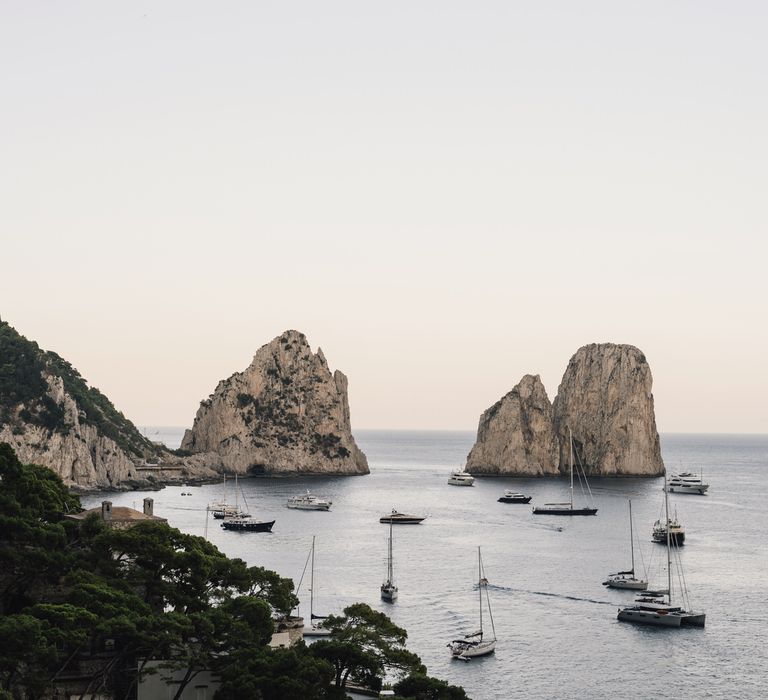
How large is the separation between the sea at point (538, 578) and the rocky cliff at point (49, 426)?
33.0 feet

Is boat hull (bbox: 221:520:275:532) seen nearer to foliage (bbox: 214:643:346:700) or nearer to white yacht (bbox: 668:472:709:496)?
foliage (bbox: 214:643:346:700)

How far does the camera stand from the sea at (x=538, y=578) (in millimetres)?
61969

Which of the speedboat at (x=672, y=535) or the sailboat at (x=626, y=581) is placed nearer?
the sailboat at (x=626, y=581)

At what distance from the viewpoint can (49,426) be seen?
16288cm

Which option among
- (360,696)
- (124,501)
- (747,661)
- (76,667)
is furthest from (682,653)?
(124,501)

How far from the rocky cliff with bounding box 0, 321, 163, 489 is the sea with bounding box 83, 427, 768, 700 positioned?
10.1 meters

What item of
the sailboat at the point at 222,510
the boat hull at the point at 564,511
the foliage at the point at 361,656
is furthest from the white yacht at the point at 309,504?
the foliage at the point at 361,656

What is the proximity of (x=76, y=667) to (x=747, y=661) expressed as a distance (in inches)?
1633

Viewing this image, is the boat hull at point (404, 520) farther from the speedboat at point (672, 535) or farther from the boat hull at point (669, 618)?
the boat hull at point (669, 618)

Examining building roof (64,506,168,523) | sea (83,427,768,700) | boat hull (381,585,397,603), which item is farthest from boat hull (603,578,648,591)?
building roof (64,506,168,523)

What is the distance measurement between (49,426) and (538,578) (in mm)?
97162

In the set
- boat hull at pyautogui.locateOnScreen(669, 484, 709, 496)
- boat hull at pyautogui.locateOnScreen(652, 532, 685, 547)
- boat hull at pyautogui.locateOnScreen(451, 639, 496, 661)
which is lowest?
boat hull at pyautogui.locateOnScreen(451, 639, 496, 661)

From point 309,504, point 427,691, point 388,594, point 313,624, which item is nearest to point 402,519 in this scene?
point 309,504

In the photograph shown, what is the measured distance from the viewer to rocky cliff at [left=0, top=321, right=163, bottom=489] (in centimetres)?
15925
